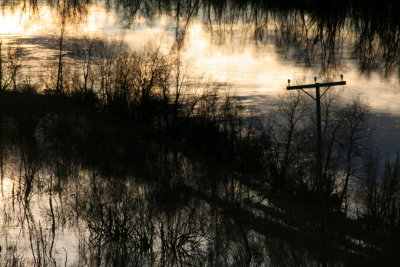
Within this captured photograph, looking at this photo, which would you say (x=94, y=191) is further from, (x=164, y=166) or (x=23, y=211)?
(x=164, y=166)

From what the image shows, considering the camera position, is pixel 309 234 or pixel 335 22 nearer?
pixel 335 22

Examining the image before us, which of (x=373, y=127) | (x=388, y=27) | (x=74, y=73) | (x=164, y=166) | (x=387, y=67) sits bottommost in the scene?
(x=164, y=166)

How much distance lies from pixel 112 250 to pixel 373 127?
34.4 metres

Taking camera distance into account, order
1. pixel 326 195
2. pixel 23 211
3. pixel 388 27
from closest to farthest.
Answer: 1. pixel 388 27
2. pixel 23 211
3. pixel 326 195

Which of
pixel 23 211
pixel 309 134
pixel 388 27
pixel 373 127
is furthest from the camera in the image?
pixel 373 127

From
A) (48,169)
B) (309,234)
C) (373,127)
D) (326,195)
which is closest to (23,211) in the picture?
(48,169)

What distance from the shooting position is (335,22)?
170 centimetres

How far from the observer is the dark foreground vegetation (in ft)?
75.6

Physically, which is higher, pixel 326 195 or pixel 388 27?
pixel 388 27

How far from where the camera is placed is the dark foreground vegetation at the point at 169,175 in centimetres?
2305

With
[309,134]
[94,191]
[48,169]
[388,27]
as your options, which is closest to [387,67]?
[388,27]

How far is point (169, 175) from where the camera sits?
43875mm

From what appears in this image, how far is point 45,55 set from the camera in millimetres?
45031

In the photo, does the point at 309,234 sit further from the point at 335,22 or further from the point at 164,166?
the point at 335,22
